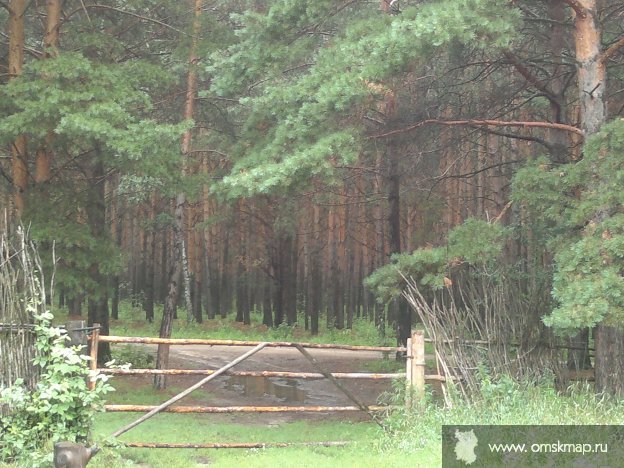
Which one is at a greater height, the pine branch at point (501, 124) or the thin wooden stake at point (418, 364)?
the pine branch at point (501, 124)

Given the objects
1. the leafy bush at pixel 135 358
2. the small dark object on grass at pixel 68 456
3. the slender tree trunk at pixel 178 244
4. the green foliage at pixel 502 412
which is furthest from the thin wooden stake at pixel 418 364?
the leafy bush at pixel 135 358

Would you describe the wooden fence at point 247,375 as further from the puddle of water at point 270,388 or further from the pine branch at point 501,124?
the puddle of water at point 270,388

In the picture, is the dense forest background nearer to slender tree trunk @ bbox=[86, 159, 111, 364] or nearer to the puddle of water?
slender tree trunk @ bbox=[86, 159, 111, 364]

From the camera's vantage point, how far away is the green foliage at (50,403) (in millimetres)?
5484

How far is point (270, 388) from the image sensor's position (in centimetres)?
1449

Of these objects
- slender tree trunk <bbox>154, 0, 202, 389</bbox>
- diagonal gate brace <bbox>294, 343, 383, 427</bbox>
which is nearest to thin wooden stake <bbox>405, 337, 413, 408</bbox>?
diagonal gate brace <bbox>294, 343, 383, 427</bbox>

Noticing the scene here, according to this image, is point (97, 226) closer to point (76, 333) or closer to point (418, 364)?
point (76, 333)

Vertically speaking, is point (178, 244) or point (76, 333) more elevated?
point (178, 244)

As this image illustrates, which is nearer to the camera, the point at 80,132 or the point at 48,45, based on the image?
the point at 80,132

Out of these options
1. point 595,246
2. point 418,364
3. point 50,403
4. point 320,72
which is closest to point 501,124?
point 320,72

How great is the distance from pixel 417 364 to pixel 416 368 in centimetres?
4

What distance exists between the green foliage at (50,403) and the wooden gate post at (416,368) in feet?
11.1

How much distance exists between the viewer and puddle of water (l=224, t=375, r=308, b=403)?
13.4 m

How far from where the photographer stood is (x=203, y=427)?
9945mm
